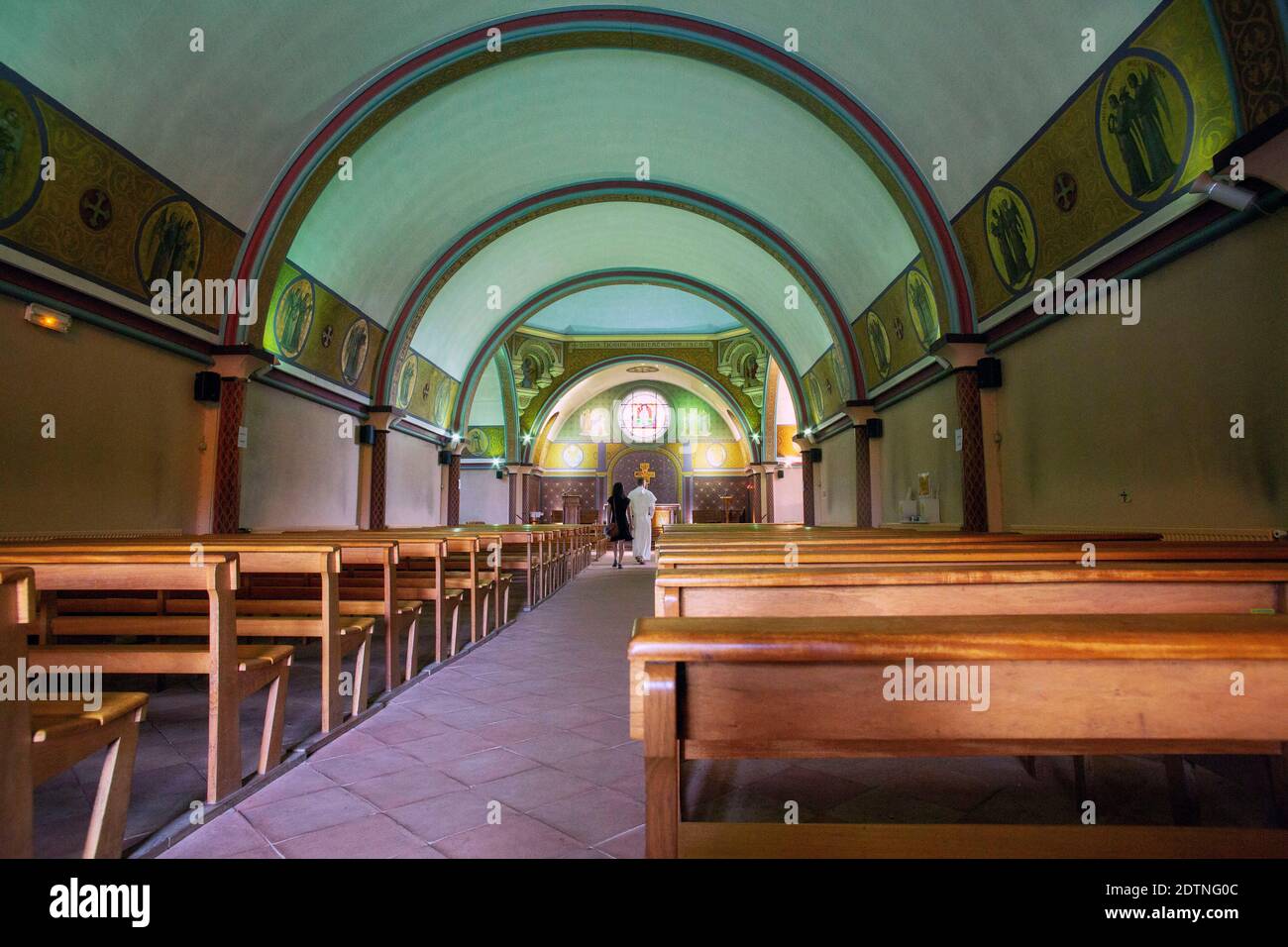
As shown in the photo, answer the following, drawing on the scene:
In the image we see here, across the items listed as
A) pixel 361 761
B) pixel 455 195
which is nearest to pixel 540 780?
pixel 361 761

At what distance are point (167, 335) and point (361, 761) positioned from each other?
5.04m

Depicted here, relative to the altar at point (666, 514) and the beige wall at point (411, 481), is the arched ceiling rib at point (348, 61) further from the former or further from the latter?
the altar at point (666, 514)

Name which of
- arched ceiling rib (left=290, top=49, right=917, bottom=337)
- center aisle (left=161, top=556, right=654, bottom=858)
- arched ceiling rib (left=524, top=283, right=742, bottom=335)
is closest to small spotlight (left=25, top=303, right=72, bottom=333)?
arched ceiling rib (left=290, top=49, right=917, bottom=337)

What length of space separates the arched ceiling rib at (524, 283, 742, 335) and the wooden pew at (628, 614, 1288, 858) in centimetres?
1784

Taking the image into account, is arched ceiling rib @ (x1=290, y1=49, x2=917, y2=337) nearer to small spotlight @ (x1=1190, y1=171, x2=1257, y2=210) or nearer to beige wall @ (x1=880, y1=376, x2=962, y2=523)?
beige wall @ (x1=880, y1=376, x2=962, y2=523)

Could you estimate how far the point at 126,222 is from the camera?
17.0 feet

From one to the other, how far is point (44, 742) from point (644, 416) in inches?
928

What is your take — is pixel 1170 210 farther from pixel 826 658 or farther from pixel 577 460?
pixel 577 460

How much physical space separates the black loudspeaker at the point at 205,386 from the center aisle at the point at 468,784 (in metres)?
4.20

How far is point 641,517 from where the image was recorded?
13.6 m

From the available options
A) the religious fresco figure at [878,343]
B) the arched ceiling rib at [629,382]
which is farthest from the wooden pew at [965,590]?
the arched ceiling rib at [629,382]

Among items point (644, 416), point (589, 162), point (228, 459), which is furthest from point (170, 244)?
point (644, 416)

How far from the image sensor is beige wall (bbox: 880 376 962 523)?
7.16 meters

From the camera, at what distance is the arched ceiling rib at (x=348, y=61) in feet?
14.3
